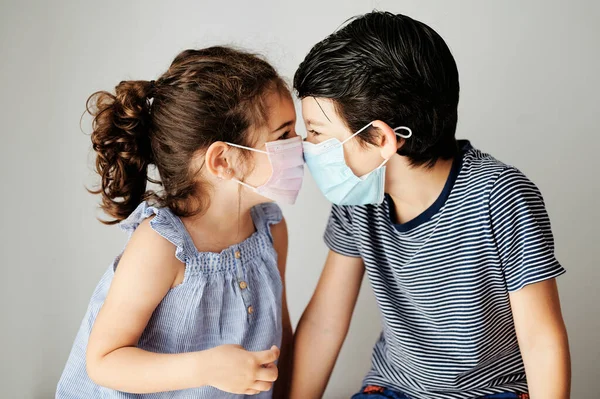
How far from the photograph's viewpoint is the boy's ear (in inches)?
46.2

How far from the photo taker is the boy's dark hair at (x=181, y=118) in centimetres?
122

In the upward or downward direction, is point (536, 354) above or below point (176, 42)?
below

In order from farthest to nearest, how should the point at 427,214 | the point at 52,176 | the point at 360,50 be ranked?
the point at 52,176
the point at 427,214
the point at 360,50

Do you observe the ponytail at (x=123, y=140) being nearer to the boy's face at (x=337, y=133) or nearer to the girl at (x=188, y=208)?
the girl at (x=188, y=208)

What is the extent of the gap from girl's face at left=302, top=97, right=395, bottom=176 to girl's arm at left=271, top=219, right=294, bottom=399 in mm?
288

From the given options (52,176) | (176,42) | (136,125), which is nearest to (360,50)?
(136,125)

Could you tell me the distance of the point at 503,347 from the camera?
4.22ft

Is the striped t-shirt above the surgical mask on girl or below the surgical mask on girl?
below

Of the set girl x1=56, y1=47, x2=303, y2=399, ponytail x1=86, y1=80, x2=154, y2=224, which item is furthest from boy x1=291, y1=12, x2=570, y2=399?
ponytail x1=86, y1=80, x2=154, y2=224

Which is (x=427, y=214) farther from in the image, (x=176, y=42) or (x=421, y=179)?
(x=176, y=42)

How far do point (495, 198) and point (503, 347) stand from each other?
32cm

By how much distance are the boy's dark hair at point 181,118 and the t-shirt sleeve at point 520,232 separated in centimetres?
46

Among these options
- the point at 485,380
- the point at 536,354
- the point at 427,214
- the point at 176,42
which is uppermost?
the point at 176,42

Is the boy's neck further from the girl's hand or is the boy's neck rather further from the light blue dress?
the girl's hand
